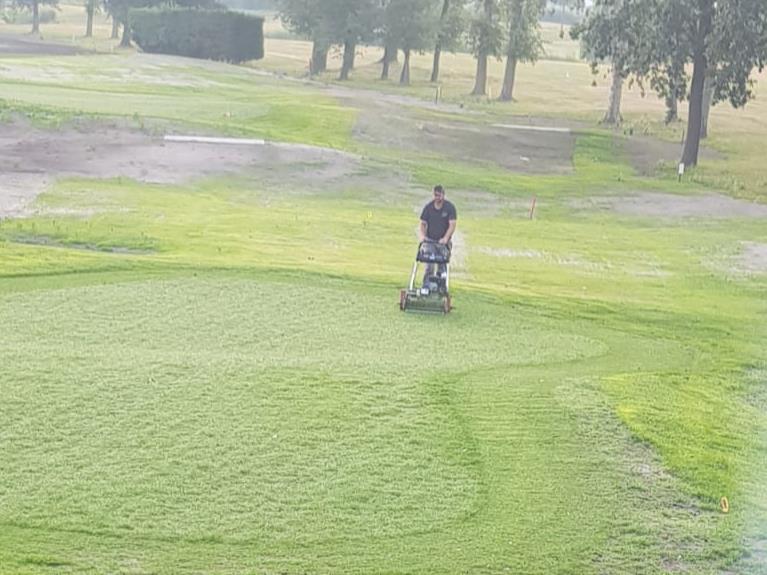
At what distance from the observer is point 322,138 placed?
35281mm

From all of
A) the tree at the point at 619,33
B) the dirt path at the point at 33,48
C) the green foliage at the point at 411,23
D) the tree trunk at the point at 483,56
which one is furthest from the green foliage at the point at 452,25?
the tree at the point at 619,33

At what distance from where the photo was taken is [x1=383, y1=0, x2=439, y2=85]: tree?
64.2 meters

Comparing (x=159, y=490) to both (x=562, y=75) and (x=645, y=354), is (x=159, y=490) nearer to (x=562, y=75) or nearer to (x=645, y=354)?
(x=645, y=354)

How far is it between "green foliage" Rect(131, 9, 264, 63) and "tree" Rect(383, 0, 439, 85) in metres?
8.53

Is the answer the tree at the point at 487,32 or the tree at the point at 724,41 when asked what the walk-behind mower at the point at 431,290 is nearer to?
the tree at the point at 724,41

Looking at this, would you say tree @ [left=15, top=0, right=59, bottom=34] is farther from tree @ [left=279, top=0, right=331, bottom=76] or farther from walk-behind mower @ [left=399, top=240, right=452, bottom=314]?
walk-behind mower @ [left=399, top=240, right=452, bottom=314]

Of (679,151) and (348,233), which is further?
(679,151)

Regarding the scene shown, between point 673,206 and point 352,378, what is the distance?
19.5 m

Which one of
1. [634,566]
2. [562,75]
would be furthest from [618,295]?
[562,75]

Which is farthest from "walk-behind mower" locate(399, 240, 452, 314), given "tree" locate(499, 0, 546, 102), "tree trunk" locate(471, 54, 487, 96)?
"tree trunk" locate(471, 54, 487, 96)

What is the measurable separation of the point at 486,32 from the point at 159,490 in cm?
5194

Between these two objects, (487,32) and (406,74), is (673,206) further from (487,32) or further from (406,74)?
(406,74)

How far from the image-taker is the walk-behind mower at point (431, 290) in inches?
611

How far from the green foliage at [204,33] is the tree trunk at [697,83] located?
36679 mm
